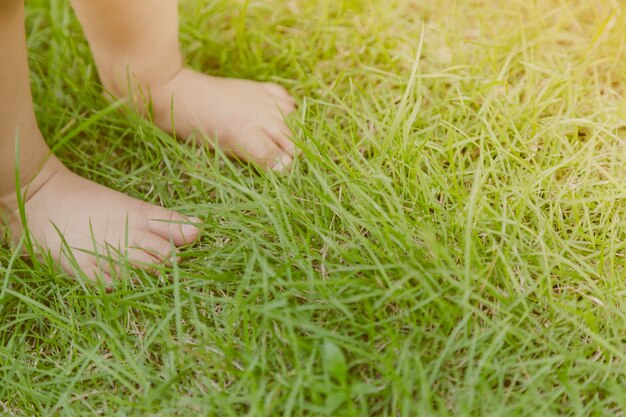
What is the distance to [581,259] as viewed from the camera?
1.18m

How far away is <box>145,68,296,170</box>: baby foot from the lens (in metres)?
1.42

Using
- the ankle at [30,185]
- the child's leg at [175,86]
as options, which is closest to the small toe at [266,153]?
the child's leg at [175,86]

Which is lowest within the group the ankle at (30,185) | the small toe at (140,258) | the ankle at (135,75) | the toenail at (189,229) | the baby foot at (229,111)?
the small toe at (140,258)

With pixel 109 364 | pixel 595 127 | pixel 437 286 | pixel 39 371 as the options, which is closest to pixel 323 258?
pixel 437 286

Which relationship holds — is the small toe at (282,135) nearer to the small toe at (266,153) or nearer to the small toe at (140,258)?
the small toe at (266,153)

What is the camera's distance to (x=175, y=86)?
58.4 inches

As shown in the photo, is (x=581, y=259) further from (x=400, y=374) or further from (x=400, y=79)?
(x=400, y=79)

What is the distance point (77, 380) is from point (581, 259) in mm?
888

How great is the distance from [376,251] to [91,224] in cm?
55

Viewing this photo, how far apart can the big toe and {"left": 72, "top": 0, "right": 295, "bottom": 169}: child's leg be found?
0.66 ft

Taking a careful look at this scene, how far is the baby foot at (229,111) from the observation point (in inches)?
56.0

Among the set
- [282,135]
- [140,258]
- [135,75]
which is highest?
[135,75]

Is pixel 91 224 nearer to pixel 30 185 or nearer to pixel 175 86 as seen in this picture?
pixel 30 185

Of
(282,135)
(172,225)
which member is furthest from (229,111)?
(172,225)
